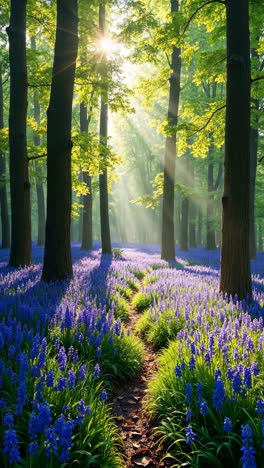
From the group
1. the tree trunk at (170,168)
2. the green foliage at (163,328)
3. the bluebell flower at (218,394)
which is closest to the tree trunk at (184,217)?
the tree trunk at (170,168)

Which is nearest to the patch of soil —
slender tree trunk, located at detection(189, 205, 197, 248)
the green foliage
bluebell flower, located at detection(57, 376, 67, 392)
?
the green foliage

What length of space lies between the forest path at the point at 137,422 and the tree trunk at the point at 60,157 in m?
3.87

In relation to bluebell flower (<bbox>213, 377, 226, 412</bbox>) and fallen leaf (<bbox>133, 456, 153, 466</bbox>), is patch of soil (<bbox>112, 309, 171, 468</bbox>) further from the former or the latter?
bluebell flower (<bbox>213, 377, 226, 412</bbox>)

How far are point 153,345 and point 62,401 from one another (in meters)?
3.18

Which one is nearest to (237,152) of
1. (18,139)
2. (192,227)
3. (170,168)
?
(18,139)

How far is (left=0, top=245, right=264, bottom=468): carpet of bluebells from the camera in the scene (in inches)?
92.5

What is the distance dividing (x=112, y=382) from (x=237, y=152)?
4881 mm

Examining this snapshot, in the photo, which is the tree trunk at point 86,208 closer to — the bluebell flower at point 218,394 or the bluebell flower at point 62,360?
the bluebell flower at point 62,360

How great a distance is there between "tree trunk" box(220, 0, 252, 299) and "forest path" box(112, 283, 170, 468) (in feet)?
8.97

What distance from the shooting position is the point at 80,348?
173 inches

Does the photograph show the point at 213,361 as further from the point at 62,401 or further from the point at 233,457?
the point at 62,401

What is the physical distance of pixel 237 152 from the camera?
660 centimetres

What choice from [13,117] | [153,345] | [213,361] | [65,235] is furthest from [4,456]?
[13,117]

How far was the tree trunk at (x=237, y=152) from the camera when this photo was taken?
6.60 meters
